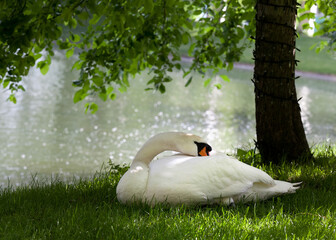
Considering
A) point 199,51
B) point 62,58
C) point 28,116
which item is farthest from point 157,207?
point 62,58

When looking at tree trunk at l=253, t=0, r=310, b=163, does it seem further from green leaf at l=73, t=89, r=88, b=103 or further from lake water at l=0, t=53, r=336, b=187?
green leaf at l=73, t=89, r=88, b=103

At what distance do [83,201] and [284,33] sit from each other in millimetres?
2769

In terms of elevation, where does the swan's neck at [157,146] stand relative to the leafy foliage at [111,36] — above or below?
below

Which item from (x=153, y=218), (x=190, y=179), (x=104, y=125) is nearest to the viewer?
(x=153, y=218)

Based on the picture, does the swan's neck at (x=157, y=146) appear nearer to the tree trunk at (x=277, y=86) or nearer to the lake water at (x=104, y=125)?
the tree trunk at (x=277, y=86)

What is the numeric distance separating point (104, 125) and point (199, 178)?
37.3 feet

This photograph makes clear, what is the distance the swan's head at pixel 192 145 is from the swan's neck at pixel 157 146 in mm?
41

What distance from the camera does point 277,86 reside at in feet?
17.6

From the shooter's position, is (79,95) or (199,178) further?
(79,95)

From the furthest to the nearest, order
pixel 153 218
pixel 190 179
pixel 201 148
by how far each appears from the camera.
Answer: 1. pixel 201 148
2. pixel 190 179
3. pixel 153 218

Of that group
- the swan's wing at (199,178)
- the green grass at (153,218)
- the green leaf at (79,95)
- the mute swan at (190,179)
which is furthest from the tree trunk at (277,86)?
the green leaf at (79,95)

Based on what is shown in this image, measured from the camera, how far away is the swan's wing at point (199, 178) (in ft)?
12.3

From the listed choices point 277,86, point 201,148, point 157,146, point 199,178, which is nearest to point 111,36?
point 277,86

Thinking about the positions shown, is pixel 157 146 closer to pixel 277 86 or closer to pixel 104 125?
pixel 277 86
